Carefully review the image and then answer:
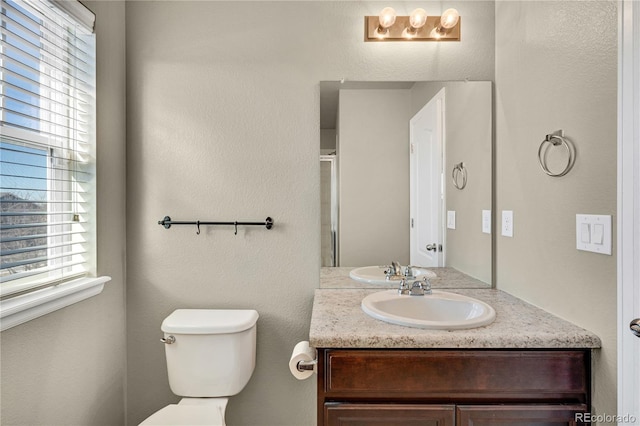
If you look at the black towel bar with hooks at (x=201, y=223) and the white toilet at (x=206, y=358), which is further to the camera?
the black towel bar with hooks at (x=201, y=223)

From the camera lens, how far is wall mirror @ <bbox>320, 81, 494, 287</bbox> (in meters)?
1.77

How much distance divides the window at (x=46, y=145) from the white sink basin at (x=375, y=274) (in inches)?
46.8

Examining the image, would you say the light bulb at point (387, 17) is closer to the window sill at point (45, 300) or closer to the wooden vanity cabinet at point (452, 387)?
the wooden vanity cabinet at point (452, 387)

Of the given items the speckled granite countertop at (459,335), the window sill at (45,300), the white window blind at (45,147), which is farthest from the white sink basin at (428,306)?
the white window blind at (45,147)

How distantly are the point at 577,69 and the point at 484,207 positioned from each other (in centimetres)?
71

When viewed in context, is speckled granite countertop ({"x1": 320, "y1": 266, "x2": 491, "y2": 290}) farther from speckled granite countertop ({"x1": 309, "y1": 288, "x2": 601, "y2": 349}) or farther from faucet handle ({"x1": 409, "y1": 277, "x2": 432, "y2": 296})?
speckled granite countertop ({"x1": 309, "y1": 288, "x2": 601, "y2": 349})

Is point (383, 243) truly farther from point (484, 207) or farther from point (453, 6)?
point (453, 6)

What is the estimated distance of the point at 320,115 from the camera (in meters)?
1.81

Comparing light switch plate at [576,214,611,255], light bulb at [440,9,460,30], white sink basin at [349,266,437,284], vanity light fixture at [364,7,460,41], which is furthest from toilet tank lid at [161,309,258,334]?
light bulb at [440,9,460,30]

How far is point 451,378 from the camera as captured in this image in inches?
45.9

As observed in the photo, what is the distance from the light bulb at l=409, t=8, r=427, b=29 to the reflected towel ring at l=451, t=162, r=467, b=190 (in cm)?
68

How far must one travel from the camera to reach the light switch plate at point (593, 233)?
1.07 meters

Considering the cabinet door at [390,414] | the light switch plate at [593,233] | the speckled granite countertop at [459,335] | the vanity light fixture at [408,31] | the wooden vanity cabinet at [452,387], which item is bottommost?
the cabinet door at [390,414]
